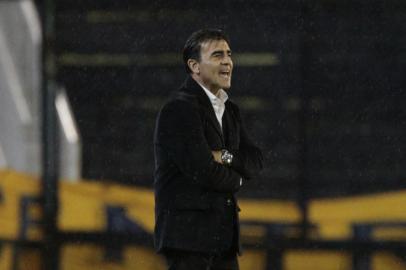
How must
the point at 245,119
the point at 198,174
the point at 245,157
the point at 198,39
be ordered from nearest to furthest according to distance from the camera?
1. the point at 198,174
2. the point at 198,39
3. the point at 245,157
4. the point at 245,119

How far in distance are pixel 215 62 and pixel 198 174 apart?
40 cm

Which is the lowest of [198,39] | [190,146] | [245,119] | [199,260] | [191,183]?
[199,260]

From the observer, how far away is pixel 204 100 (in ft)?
11.0

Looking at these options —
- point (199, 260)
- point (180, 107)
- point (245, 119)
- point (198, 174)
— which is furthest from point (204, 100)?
point (245, 119)

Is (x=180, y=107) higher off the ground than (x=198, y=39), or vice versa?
(x=198, y=39)

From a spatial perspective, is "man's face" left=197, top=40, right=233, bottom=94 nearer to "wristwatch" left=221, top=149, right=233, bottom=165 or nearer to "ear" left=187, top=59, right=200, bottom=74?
"ear" left=187, top=59, right=200, bottom=74

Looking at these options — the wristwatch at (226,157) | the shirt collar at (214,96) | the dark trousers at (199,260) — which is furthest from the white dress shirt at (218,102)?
the dark trousers at (199,260)

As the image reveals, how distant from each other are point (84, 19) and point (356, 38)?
182 centimetres

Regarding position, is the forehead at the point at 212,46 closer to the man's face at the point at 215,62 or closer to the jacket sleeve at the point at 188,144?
the man's face at the point at 215,62

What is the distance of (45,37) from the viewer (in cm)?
630

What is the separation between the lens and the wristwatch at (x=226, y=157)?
3.36m

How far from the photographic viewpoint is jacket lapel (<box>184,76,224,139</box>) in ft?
10.9

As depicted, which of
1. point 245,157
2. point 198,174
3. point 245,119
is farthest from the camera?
point 245,119

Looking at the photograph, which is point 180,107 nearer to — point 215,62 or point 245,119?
point 215,62
